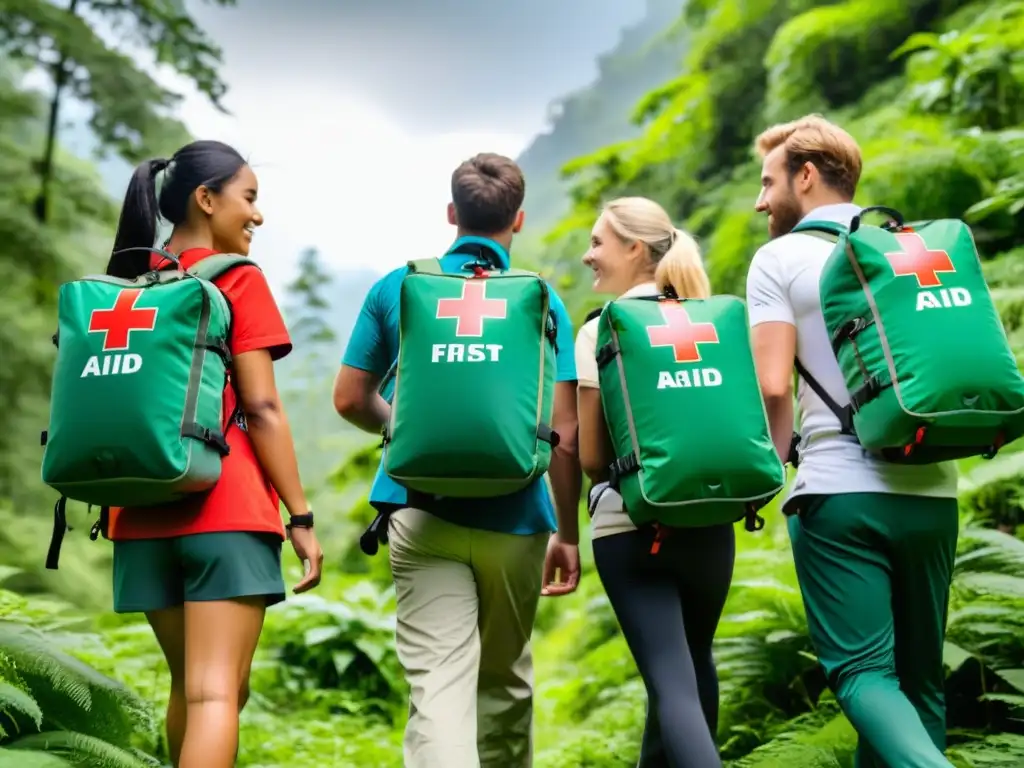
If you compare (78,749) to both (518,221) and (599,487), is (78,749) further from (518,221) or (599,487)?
(518,221)

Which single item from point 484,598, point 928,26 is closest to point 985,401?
point 484,598

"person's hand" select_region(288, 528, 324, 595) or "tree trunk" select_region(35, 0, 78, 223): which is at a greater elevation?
"tree trunk" select_region(35, 0, 78, 223)

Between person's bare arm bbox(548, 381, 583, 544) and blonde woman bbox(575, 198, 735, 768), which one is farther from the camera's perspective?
person's bare arm bbox(548, 381, 583, 544)

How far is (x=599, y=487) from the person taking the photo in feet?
10.2

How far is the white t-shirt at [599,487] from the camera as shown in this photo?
9.96ft

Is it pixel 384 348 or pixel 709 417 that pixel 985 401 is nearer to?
pixel 709 417

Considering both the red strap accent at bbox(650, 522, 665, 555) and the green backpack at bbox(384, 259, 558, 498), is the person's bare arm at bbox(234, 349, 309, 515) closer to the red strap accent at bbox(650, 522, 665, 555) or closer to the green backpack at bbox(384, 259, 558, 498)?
the green backpack at bbox(384, 259, 558, 498)

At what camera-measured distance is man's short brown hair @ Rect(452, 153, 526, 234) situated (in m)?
3.30

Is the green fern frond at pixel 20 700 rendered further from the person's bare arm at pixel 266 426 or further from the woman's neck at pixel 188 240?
the woman's neck at pixel 188 240

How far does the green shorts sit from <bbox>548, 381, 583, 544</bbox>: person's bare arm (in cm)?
107

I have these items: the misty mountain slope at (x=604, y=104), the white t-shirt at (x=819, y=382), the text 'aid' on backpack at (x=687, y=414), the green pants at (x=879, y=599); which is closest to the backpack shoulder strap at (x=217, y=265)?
the text 'aid' on backpack at (x=687, y=414)

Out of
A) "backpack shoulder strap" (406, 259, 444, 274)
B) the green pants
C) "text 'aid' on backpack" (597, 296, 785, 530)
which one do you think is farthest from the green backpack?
the green pants

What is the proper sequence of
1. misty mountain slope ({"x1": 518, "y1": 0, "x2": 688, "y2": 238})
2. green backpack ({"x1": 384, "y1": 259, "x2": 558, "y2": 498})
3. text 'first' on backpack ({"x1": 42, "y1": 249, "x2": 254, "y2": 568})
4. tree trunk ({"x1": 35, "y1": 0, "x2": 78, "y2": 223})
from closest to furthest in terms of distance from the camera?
text 'first' on backpack ({"x1": 42, "y1": 249, "x2": 254, "y2": 568})
green backpack ({"x1": 384, "y1": 259, "x2": 558, "y2": 498})
tree trunk ({"x1": 35, "y1": 0, "x2": 78, "y2": 223})
misty mountain slope ({"x1": 518, "y1": 0, "x2": 688, "y2": 238})

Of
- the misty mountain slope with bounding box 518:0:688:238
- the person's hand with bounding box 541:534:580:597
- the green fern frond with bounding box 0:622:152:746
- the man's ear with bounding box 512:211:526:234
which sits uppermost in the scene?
the misty mountain slope with bounding box 518:0:688:238
